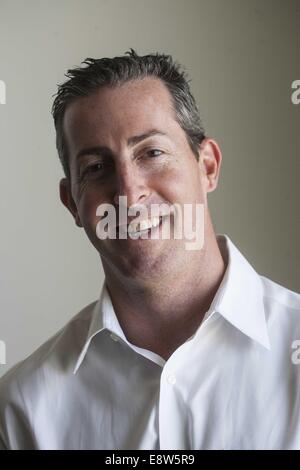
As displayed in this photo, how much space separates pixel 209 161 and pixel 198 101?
621 mm

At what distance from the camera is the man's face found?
3.38 feet

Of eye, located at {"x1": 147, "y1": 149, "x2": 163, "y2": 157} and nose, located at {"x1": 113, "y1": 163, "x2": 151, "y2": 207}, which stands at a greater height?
eye, located at {"x1": 147, "y1": 149, "x2": 163, "y2": 157}

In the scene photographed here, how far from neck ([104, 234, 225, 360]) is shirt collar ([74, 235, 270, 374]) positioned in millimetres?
28

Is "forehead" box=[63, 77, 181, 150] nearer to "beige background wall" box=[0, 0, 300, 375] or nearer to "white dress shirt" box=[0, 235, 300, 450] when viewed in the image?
"white dress shirt" box=[0, 235, 300, 450]

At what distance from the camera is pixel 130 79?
3.52ft

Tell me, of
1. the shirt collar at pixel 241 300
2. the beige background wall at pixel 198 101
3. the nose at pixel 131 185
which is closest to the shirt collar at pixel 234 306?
the shirt collar at pixel 241 300

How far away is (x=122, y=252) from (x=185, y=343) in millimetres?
183

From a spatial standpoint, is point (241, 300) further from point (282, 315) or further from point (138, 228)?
point (138, 228)

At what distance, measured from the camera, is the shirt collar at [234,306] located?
40.4 inches

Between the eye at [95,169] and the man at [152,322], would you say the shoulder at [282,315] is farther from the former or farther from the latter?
the eye at [95,169]

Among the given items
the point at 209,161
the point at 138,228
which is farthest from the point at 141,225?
the point at 209,161

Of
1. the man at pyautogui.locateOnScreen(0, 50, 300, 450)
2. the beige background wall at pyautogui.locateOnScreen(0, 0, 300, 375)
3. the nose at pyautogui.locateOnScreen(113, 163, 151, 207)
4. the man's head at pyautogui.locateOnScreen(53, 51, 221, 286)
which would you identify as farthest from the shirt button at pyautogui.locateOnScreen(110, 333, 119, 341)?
the beige background wall at pyautogui.locateOnScreen(0, 0, 300, 375)

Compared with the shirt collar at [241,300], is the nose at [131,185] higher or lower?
higher

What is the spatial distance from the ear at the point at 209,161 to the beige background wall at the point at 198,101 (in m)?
0.57
